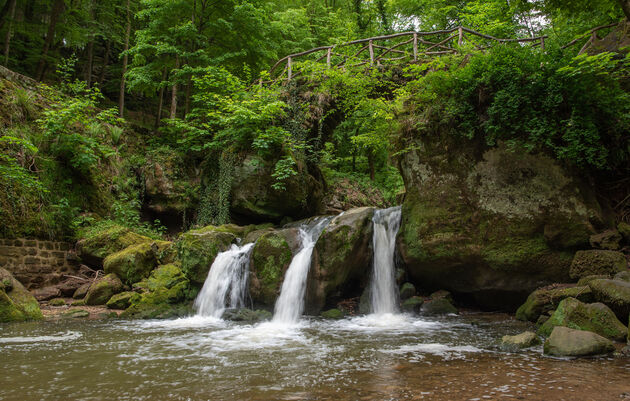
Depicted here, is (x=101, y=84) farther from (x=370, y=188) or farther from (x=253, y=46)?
(x=370, y=188)

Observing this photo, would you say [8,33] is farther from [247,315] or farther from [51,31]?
[247,315]

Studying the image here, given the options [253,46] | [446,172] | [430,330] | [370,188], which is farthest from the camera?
[370,188]

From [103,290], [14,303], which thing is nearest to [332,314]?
[103,290]

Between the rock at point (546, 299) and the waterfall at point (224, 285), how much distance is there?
6.33 m

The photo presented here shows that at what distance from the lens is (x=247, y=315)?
7.98 metres

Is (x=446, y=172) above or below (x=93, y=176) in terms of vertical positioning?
below

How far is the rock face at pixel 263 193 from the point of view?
11.9 metres

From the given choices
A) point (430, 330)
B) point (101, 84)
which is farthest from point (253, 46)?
point (430, 330)

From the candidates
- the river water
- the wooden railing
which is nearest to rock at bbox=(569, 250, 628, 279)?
the river water

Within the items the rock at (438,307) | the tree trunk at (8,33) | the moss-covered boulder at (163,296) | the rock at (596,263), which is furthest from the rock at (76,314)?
the tree trunk at (8,33)

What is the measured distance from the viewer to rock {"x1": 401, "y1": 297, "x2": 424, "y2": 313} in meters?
7.98

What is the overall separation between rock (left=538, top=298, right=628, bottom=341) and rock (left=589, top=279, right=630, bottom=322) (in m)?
0.32

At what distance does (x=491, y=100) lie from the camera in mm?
7543

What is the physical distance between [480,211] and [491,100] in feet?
7.98
